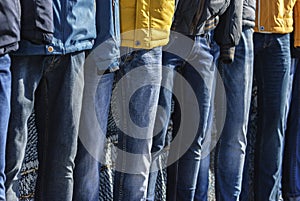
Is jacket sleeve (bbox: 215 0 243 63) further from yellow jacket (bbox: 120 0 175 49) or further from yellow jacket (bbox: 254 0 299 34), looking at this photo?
yellow jacket (bbox: 120 0 175 49)

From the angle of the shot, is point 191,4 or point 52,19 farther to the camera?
point 191,4

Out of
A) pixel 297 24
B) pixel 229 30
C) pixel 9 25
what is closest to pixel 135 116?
pixel 229 30

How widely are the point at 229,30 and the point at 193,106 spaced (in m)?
0.43

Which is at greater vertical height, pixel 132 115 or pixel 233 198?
pixel 132 115

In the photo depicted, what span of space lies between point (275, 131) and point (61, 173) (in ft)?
5.07

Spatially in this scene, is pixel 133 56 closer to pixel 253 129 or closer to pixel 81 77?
pixel 81 77

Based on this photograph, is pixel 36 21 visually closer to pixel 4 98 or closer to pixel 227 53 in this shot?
pixel 4 98

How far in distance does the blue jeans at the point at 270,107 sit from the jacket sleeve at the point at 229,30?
391 mm

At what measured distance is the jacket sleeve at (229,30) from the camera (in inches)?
122

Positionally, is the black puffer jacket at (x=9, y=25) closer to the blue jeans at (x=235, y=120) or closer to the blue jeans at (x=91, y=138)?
the blue jeans at (x=91, y=138)

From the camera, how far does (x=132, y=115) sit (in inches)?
111

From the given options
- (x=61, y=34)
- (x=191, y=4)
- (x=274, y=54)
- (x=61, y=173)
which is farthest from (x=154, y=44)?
(x=274, y=54)

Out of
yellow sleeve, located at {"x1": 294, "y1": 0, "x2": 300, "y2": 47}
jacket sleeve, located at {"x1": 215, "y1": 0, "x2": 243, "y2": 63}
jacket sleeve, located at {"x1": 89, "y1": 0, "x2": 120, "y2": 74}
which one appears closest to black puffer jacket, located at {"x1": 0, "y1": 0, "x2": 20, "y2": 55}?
jacket sleeve, located at {"x1": 89, "y1": 0, "x2": 120, "y2": 74}

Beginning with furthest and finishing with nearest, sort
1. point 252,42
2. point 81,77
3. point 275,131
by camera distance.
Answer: point 275,131 → point 252,42 → point 81,77
